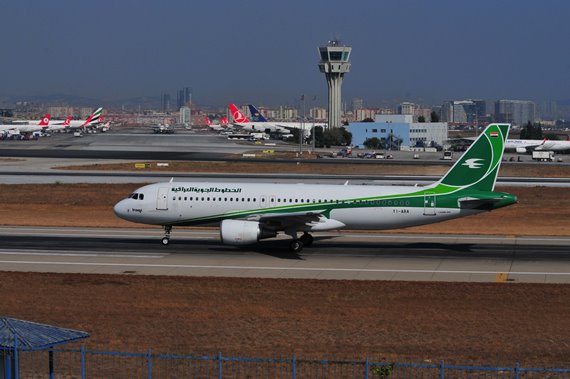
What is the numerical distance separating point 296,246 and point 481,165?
1096 centimetres

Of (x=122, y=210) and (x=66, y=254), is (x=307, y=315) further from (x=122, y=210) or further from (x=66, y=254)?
Answer: (x=122, y=210)

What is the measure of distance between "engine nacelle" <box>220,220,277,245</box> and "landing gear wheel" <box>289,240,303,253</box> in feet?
7.44

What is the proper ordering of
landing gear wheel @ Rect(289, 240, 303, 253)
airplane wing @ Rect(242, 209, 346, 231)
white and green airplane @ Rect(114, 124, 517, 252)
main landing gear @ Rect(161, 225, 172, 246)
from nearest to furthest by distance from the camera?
airplane wing @ Rect(242, 209, 346, 231), white and green airplane @ Rect(114, 124, 517, 252), landing gear wheel @ Rect(289, 240, 303, 253), main landing gear @ Rect(161, 225, 172, 246)

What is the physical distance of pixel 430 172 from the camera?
10456 centimetres

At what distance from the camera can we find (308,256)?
46.7 metres

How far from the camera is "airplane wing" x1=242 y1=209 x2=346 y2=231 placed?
46438 millimetres

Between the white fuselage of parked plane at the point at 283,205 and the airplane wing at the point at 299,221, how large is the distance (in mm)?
62

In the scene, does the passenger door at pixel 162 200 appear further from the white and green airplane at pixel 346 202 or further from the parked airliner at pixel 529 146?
the parked airliner at pixel 529 146

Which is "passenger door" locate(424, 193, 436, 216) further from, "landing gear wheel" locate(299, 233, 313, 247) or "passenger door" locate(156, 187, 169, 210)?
"passenger door" locate(156, 187, 169, 210)

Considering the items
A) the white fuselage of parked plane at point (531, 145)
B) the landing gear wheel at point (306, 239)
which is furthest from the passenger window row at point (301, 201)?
the white fuselage of parked plane at point (531, 145)

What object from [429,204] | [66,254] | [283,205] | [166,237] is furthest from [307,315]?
[166,237]

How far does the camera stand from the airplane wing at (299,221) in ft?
152

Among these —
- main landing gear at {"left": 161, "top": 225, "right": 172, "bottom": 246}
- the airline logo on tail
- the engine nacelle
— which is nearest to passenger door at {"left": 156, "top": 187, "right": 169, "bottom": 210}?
main landing gear at {"left": 161, "top": 225, "right": 172, "bottom": 246}

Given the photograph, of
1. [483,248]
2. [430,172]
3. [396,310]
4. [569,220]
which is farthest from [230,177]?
[396,310]
